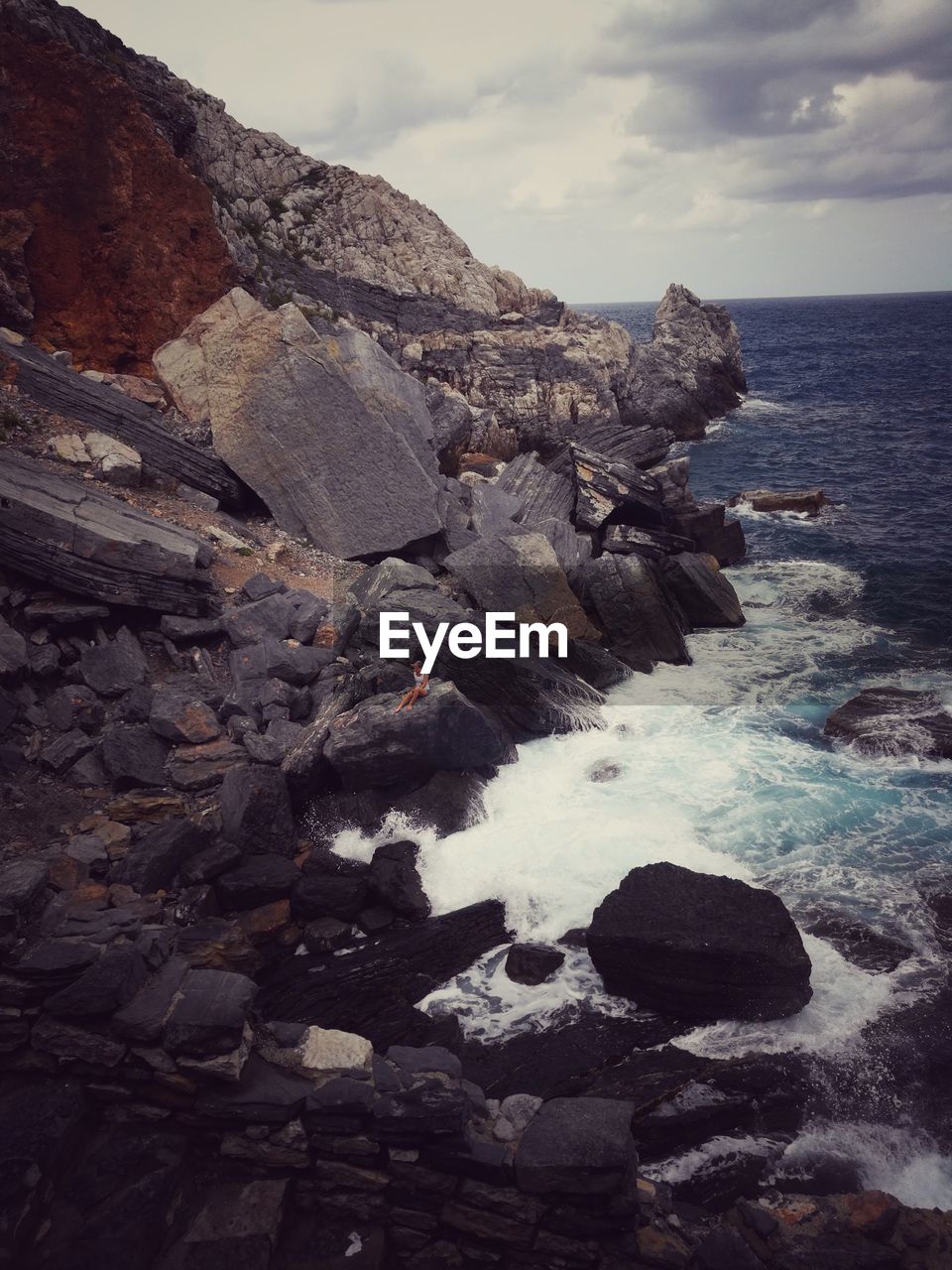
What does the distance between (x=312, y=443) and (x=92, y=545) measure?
5.98 metres

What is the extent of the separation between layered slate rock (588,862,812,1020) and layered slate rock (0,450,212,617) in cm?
818

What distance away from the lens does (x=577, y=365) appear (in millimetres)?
29250

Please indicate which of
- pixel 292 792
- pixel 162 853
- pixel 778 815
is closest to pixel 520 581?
pixel 778 815

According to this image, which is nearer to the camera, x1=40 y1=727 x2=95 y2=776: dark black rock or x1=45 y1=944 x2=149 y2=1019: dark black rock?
x1=45 y1=944 x2=149 y2=1019: dark black rock

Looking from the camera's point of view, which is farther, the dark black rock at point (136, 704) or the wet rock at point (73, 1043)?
the dark black rock at point (136, 704)

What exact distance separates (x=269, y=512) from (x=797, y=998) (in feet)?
44.7

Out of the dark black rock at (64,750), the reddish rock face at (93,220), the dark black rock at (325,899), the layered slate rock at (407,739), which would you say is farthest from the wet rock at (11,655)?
the reddish rock face at (93,220)

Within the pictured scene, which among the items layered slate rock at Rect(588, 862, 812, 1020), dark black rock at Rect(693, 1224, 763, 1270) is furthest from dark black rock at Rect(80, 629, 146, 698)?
dark black rock at Rect(693, 1224, 763, 1270)

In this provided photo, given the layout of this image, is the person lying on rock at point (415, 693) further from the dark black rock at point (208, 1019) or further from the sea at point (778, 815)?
the dark black rock at point (208, 1019)

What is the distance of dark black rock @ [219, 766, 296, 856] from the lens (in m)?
9.60

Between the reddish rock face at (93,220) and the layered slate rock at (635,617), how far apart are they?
12391 millimetres

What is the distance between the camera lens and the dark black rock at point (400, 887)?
9312 millimetres

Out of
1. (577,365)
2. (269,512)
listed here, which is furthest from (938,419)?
(269,512)

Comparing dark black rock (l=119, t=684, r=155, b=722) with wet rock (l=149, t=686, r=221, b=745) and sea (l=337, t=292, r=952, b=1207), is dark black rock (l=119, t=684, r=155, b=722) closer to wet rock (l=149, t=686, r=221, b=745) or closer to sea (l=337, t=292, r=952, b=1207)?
wet rock (l=149, t=686, r=221, b=745)
